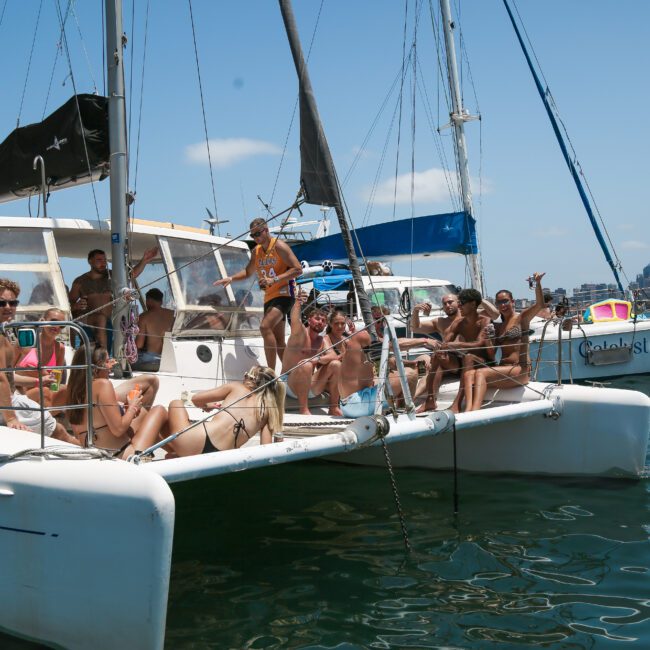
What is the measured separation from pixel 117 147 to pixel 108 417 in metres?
3.06

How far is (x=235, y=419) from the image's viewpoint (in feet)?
19.1

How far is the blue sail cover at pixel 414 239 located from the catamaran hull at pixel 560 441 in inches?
272

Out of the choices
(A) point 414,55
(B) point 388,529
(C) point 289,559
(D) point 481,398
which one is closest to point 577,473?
(D) point 481,398

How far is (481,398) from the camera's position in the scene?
23.8 ft

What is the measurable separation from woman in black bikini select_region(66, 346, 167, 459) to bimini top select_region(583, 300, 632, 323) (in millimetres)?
12886

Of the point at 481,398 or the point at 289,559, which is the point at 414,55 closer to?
the point at 481,398

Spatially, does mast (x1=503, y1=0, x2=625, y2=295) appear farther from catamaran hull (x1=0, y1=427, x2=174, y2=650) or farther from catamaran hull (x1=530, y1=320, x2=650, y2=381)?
catamaran hull (x1=0, y1=427, x2=174, y2=650)

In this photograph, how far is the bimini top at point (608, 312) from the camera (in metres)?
16.6

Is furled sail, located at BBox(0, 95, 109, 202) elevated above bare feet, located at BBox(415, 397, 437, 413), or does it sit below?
above

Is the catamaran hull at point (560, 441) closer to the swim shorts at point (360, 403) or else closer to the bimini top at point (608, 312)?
the swim shorts at point (360, 403)

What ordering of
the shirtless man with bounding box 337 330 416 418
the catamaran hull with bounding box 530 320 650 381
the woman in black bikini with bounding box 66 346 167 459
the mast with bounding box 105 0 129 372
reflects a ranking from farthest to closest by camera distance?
the catamaran hull with bounding box 530 320 650 381 < the mast with bounding box 105 0 129 372 < the shirtless man with bounding box 337 330 416 418 < the woman in black bikini with bounding box 66 346 167 459

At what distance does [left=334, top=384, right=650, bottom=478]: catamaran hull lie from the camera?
23.7 ft

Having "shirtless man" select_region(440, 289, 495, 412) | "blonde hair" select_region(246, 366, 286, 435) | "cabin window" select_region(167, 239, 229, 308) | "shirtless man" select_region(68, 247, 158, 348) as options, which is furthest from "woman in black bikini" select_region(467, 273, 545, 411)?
"shirtless man" select_region(68, 247, 158, 348)

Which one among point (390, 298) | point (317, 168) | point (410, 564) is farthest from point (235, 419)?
point (390, 298)
